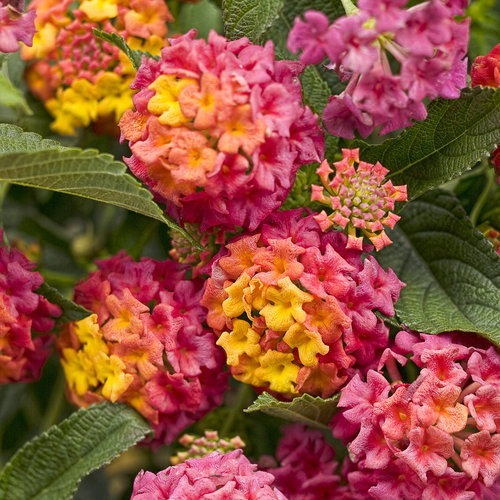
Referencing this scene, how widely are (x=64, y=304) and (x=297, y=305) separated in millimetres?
307

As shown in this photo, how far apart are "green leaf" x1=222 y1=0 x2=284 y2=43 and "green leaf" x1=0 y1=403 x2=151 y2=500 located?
1.46 ft

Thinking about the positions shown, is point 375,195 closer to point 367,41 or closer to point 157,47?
point 367,41

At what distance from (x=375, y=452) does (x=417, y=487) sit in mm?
56

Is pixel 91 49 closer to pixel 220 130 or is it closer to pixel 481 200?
pixel 220 130

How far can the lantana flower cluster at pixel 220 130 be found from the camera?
0.72 m

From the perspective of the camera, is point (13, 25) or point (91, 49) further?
point (91, 49)

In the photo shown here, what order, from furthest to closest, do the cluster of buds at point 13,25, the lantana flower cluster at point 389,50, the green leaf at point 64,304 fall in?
the green leaf at point 64,304
the cluster of buds at point 13,25
the lantana flower cluster at point 389,50

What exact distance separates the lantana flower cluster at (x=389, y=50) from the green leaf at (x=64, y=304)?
0.39 meters

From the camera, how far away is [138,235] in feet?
3.87

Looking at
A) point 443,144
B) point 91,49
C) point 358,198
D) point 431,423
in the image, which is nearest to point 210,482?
point 431,423

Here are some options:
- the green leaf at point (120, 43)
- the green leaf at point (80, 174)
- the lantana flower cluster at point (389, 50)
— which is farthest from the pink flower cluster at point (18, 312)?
the lantana flower cluster at point (389, 50)

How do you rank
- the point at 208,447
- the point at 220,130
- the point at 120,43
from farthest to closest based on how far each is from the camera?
the point at 208,447, the point at 120,43, the point at 220,130

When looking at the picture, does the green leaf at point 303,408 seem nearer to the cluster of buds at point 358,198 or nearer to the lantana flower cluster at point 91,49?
Answer: the cluster of buds at point 358,198

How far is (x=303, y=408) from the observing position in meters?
0.82
